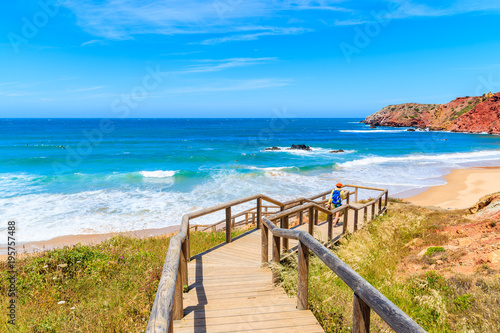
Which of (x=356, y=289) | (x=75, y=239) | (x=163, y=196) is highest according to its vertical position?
(x=356, y=289)

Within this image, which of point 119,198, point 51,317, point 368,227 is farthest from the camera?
point 119,198

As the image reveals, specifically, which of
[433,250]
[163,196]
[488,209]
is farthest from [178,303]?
[163,196]

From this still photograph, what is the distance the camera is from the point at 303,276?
3854 millimetres

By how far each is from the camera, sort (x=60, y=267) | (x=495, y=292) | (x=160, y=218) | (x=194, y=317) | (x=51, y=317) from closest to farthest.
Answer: (x=194, y=317) → (x=495, y=292) → (x=51, y=317) → (x=60, y=267) → (x=160, y=218)

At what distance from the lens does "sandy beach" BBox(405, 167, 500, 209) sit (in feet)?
64.8

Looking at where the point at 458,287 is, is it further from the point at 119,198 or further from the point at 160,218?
the point at 119,198

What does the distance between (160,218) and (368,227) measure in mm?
11859

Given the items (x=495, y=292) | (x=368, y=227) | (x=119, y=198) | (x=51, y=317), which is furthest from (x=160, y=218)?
(x=495, y=292)

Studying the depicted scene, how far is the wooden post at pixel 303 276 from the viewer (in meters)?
3.84

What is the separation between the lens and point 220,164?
127 feet

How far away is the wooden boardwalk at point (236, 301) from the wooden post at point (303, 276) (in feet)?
0.35

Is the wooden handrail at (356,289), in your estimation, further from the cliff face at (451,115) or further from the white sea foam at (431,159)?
the cliff face at (451,115)

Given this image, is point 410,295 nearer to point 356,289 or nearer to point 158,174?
point 356,289

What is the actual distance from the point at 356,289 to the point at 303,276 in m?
1.28
